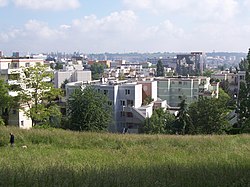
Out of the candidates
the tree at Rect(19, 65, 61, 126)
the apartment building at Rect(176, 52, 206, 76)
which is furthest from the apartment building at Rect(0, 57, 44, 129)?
the apartment building at Rect(176, 52, 206, 76)

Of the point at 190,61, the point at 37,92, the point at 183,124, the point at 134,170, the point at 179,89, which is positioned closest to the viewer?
the point at 134,170

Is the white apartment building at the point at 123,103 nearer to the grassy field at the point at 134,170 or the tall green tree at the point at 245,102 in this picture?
the tall green tree at the point at 245,102

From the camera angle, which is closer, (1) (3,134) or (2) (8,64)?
(1) (3,134)

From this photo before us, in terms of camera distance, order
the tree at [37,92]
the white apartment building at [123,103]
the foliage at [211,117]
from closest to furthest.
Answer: the tree at [37,92]
the foliage at [211,117]
the white apartment building at [123,103]

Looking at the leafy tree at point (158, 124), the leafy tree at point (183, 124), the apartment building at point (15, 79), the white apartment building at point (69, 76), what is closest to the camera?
the leafy tree at point (183, 124)

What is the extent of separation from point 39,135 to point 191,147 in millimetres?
5421

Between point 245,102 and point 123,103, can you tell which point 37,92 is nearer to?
point 245,102

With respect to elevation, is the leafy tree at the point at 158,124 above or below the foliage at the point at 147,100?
below

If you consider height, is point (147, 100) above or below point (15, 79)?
below

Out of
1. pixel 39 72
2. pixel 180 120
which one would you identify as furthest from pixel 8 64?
pixel 180 120

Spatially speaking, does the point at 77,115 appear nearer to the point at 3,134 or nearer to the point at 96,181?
the point at 3,134

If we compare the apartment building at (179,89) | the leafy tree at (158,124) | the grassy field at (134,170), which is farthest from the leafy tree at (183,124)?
the apartment building at (179,89)

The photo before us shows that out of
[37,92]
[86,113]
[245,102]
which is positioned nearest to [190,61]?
[245,102]

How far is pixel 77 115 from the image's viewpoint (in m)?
24.0
